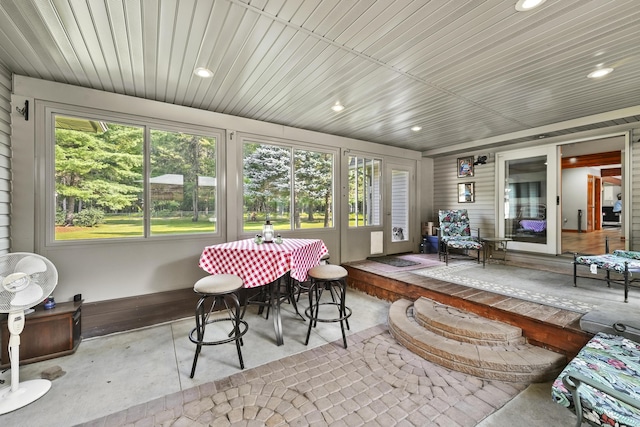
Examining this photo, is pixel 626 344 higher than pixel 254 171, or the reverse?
pixel 254 171

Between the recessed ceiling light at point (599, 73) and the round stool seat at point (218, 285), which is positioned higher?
the recessed ceiling light at point (599, 73)

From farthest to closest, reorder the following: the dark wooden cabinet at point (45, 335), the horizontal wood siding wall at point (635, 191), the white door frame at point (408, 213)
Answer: the white door frame at point (408, 213) < the horizontal wood siding wall at point (635, 191) < the dark wooden cabinet at point (45, 335)

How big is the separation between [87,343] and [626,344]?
15.4 feet

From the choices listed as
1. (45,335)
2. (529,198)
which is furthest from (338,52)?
(529,198)

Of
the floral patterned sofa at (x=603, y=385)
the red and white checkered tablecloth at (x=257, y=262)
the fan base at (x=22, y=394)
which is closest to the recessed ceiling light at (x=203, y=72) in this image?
the red and white checkered tablecloth at (x=257, y=262)

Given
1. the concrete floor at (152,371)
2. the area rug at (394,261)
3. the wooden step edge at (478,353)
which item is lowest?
the concrete floor at (152,371)

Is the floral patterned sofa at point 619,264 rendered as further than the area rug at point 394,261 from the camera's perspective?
No

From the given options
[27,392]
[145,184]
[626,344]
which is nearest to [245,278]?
[27,392]

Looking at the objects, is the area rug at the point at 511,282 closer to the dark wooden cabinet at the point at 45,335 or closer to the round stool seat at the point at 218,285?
the round stool seat at the point at 218,285

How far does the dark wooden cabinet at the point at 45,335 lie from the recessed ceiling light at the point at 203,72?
266 centimetres

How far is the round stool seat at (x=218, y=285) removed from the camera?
2.19 m

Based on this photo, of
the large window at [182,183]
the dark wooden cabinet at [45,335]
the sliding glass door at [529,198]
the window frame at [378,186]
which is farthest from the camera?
the window frame at [378,186]

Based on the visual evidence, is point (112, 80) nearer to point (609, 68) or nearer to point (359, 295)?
point (359, 295)

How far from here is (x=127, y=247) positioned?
10.9 ft
